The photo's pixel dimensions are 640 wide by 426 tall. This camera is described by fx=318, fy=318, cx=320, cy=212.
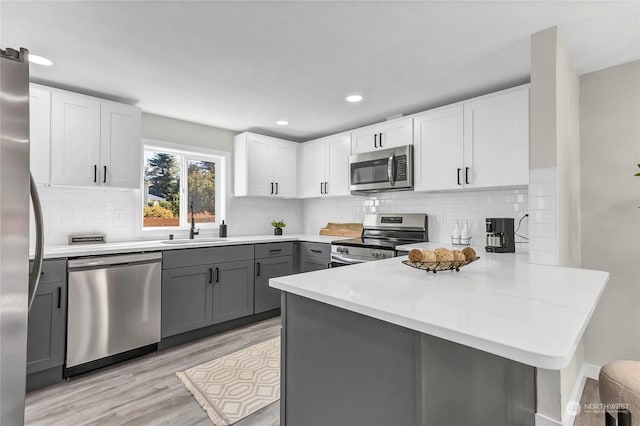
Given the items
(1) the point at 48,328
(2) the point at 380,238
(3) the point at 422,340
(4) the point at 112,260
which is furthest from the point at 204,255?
(3) the point at 422,340

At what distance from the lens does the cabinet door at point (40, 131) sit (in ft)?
8.17

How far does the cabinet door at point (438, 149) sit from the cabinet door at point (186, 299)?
232cm

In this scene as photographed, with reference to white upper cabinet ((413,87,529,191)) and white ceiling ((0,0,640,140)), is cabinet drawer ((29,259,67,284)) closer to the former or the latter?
white ceiling ((0,0,640,140))

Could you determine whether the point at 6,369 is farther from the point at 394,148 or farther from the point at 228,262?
the point at 394,148

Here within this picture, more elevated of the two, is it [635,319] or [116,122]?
[116,122]

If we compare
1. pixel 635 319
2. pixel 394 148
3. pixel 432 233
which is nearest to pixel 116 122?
pixel 394 148

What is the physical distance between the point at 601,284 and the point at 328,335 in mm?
1116

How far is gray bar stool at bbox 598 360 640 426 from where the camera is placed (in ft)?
3.83

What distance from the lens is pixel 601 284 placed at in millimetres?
1276

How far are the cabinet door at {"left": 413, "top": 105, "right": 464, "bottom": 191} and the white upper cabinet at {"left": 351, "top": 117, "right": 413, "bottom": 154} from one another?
10 cm

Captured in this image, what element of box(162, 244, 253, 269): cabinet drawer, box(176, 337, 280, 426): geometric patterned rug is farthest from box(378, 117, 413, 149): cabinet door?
box(176, 337, 280, 426): geometric patterned rug

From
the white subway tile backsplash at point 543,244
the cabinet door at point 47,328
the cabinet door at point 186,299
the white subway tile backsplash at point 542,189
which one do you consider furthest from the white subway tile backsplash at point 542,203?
the cabinet door at point 47,328

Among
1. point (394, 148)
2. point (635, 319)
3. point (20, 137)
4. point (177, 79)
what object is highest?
point (177, 79)

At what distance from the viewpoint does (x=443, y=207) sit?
133 inches
